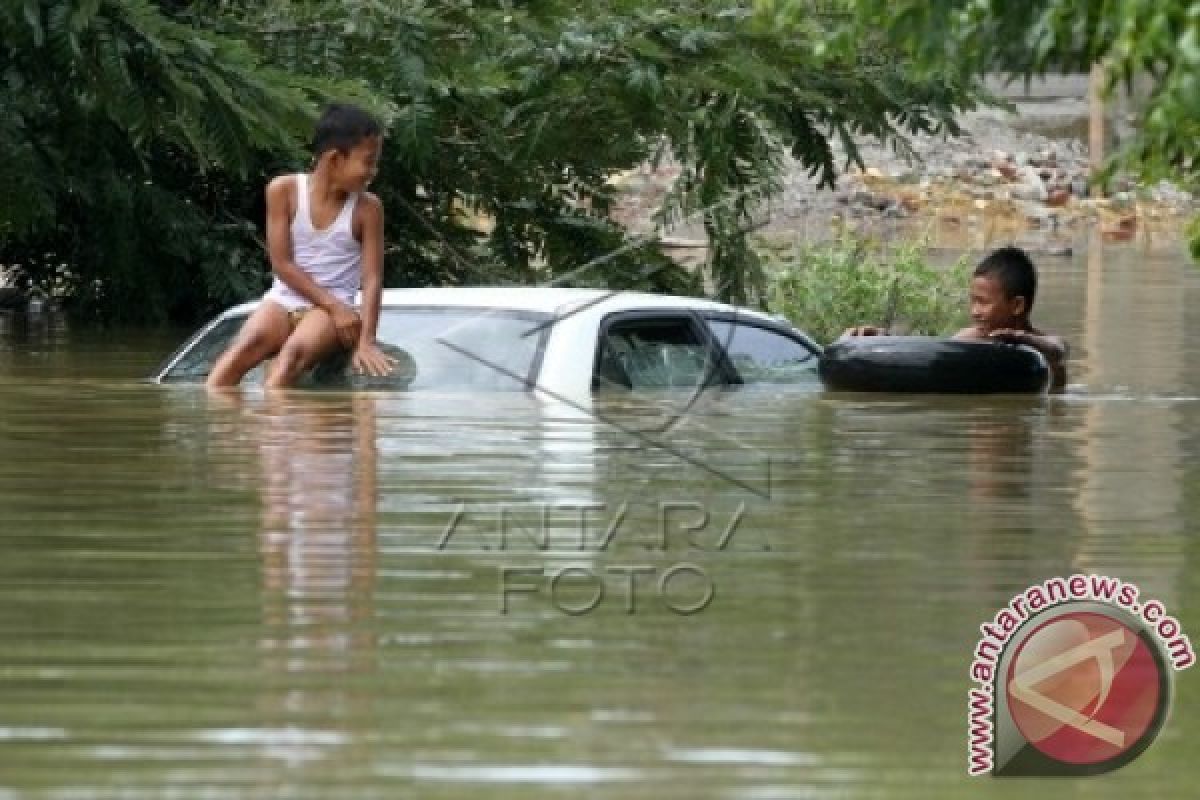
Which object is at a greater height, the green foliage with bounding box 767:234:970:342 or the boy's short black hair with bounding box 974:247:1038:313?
the boy's short black hair with bounding box 974:247:1038:313

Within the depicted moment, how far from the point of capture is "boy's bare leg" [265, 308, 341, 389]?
43.5 ft

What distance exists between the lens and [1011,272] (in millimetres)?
15125

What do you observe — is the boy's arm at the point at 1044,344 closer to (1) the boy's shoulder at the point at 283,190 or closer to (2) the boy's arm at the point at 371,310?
(2) the boy's arm at the point at 371,310

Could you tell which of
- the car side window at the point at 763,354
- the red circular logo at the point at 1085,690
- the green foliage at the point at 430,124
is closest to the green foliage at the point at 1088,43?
the red circular logo at the point at 1085,690

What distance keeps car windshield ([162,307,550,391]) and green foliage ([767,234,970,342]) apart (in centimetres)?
841

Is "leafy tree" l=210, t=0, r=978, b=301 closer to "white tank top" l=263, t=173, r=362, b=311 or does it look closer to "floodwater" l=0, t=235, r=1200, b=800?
"white tank top" l=263, t=173, r=362, b=311

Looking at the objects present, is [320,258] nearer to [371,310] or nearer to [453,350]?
[371,310]

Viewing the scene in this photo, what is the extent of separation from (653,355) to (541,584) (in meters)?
5.63

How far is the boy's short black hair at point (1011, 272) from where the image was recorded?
1515 cm

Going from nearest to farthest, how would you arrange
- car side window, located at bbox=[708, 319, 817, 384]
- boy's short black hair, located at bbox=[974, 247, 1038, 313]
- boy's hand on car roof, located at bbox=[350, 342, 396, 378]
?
boy's hand on car roof, located at bbox=[350, 342, 396, 378] < car side window, located at bbox=[708, 319, 817, 384] < boy's short black hair, located at bbox=[974, 247, 1038, 313]

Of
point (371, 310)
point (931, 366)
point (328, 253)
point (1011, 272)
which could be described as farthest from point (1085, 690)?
point (1011, 272)

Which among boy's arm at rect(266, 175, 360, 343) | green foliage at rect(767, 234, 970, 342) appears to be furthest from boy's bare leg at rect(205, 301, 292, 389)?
green foliage at rect(767, 234, 970, 342)

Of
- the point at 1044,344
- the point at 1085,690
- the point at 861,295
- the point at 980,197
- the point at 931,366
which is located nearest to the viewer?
the point at 1085,690

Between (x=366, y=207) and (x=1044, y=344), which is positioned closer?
(x=366, y=207)
